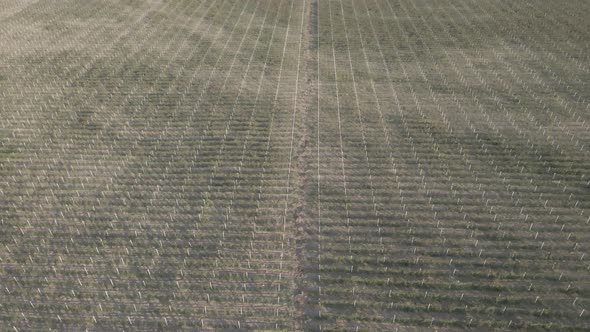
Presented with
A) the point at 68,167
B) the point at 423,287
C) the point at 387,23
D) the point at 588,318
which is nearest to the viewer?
the point at 588,318

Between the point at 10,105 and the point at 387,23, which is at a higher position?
the point at 387,23

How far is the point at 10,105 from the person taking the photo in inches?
1377

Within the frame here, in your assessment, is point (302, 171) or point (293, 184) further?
point (302, 171)


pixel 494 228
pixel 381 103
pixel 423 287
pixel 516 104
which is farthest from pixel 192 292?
pixel 516 104

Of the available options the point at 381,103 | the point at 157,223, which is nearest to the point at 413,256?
the point at 157,223

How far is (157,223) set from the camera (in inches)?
939

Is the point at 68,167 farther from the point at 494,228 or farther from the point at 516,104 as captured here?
the point at 516,104

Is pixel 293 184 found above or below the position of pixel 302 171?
below

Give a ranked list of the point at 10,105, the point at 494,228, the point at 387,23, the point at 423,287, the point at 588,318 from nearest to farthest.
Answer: the point at 588,318 < the point at 423,287 < the point at 494,228 < the point at 10,105 < the point at 387,23

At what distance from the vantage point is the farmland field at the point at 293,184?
19797 mm

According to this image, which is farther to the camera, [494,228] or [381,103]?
[381,103]

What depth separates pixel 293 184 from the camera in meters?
27.0

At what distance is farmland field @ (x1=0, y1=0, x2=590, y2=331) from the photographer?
1980 centimetres

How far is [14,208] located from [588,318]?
31422 mm
